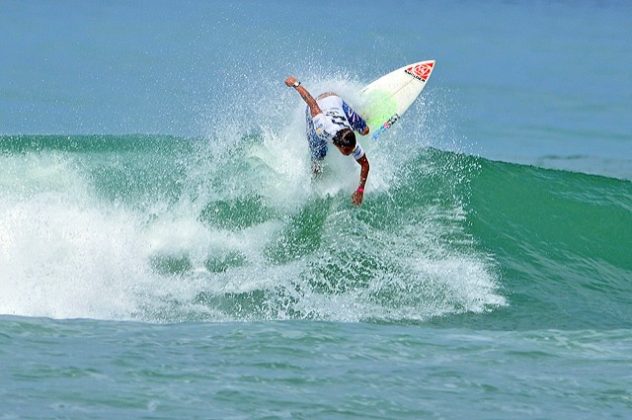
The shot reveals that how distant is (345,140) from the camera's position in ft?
40.4

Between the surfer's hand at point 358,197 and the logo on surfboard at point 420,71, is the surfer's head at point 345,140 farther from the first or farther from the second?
the logo on surfboard at point 420,71

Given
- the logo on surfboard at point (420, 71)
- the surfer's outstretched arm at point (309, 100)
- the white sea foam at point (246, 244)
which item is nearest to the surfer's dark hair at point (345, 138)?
the surfer's outstretched arm at point (309, 100)

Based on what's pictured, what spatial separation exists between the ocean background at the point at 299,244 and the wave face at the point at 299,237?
33mm

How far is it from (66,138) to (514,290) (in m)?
7.73

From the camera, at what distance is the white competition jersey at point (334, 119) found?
12578 mm

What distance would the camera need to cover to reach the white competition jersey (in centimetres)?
1258

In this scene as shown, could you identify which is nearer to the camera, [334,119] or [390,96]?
[334,119]

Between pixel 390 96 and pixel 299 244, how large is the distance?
9.97ft

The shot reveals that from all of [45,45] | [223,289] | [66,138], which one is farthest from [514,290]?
[45,45]

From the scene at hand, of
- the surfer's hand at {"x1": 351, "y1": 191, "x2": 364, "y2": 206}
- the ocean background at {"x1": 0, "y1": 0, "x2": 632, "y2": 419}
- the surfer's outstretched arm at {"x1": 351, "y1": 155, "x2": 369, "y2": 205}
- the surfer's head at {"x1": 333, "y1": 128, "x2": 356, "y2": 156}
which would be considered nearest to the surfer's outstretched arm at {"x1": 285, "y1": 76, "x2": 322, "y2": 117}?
the surfer's head at {"x1": 333, "y1": 128, "x2": 356, "y2": 156}

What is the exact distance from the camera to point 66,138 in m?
16.9

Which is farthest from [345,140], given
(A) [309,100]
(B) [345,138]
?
(A) [309,100]

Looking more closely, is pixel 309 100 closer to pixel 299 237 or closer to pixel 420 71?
pixel 299 237

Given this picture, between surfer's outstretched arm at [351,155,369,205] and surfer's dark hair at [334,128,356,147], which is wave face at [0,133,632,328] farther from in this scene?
surfer's dark hair at [334,128,356,147]
